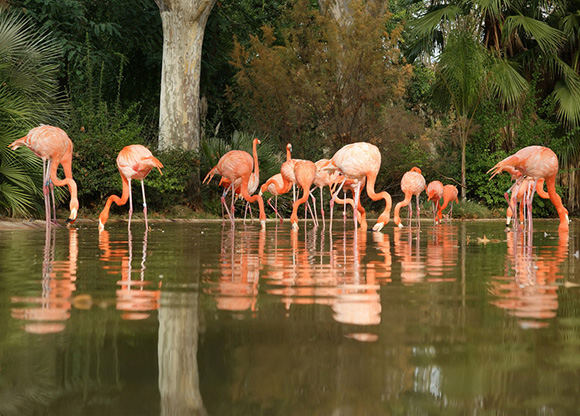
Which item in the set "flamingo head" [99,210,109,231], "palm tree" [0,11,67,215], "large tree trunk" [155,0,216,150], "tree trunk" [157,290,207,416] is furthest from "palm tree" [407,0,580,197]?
"tree trunk" [157,290,207,416]

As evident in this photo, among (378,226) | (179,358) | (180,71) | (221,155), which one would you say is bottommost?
(179,358)

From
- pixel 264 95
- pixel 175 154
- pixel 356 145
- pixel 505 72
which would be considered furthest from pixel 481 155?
pixel 356 145

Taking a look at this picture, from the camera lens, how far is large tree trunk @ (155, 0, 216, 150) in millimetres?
17078

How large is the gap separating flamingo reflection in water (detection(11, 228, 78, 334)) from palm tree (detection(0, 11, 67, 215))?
8.57m

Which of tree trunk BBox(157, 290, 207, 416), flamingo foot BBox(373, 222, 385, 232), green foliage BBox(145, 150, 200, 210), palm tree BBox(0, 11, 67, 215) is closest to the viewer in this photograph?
tree trunk BBox(157, 290, 207, 416)

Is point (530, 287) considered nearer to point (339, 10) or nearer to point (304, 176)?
point (304, 176)

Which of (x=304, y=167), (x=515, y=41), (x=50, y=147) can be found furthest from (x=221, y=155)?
(x=515, y=41)

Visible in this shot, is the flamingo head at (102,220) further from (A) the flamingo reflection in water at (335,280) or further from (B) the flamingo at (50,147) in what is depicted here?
→ (A) the flamingo reflection in water at (335,280)

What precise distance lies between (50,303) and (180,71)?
14703 millimetres

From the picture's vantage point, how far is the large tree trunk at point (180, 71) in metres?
17.1

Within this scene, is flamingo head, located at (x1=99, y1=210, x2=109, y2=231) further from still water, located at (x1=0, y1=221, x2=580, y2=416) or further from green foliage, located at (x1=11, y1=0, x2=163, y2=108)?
green foliage, located at (x1=11, y1=0, x2=163, y2=108)

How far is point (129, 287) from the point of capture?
12.0ft

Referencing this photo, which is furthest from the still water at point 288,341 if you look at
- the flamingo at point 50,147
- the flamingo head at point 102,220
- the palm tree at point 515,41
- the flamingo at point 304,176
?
the palm tree at point 515,41

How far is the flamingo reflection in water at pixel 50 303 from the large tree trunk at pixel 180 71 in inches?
507
